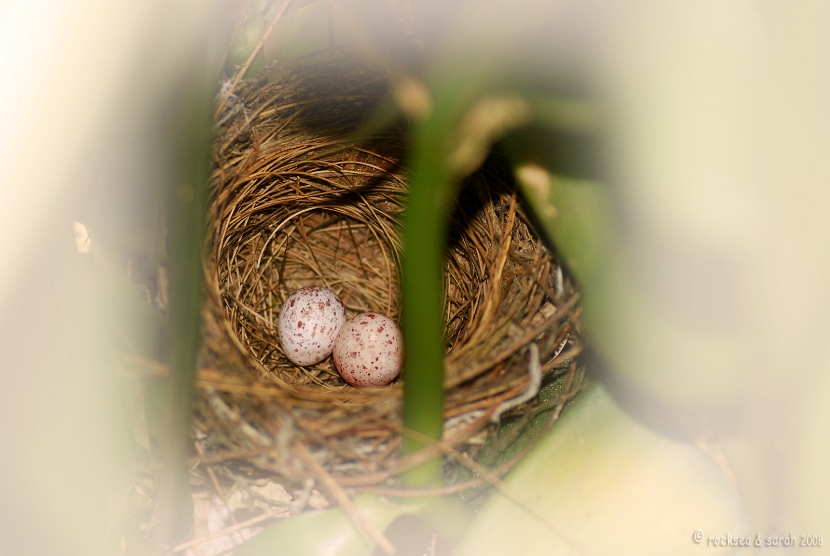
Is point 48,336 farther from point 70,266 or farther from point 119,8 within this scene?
point 119,8

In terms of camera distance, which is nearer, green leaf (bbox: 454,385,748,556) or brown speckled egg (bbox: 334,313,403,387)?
green leaf (bbox: 454,385,748,556)

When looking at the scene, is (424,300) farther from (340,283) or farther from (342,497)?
(340,283)

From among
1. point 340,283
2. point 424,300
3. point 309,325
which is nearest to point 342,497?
point 424,300

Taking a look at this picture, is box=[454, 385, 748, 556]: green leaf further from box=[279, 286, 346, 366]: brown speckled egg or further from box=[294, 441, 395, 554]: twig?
box=[279, 286, 346, 366]: brown speckled egg

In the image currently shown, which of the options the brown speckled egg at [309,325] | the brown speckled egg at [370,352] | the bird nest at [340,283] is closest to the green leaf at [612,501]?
the bird nest at [340,283]

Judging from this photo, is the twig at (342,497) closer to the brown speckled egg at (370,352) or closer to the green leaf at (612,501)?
the green leaf at (612,501)

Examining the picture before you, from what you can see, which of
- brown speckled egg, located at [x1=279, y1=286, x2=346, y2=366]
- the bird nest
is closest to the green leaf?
the bird nest

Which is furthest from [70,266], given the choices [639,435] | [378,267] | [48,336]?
[639,435]
